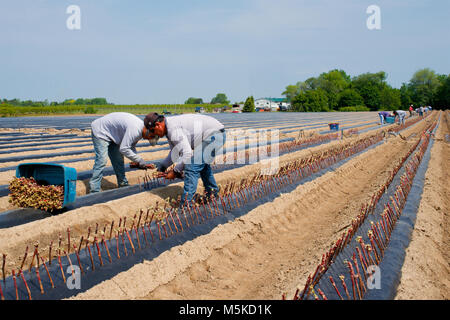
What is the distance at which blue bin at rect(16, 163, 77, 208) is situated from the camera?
3.84 meters

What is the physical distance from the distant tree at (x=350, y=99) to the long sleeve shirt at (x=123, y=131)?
63.9 m

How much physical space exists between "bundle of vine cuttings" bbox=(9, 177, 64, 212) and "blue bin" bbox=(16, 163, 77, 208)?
10cm

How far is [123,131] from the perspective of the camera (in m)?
4.31

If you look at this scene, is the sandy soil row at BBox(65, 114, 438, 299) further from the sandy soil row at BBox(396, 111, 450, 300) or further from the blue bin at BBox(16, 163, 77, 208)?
the blue bin at BBox(16, 163, 77, 208)

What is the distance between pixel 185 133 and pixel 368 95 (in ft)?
228

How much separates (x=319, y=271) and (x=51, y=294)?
211cm

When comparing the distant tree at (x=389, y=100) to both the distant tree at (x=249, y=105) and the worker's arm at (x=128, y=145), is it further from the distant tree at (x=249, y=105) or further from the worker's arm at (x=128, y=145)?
the worker's arm at (x=128, y=145)

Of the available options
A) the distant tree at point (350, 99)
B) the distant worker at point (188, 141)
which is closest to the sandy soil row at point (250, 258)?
the distant worker at point (188, 141)

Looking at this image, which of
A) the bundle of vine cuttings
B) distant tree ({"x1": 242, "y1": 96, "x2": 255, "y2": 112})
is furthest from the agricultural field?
distant tree ({"x1": 242, "y1": 96, "x2": 255, "y2": 112})

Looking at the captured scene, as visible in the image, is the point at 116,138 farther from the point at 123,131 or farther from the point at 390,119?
the point at 390,119

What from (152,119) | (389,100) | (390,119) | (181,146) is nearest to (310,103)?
(389,100)
